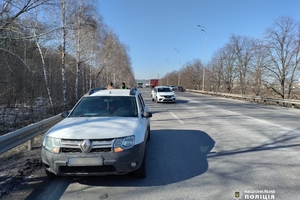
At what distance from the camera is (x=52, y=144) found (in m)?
3.63

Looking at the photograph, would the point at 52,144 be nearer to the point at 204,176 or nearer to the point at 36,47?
the point at 204,176

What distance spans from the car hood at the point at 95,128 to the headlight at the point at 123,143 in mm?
72

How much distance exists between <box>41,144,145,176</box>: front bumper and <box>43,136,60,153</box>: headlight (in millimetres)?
66

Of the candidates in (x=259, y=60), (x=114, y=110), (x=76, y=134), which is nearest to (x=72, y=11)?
(x=114, y=110)

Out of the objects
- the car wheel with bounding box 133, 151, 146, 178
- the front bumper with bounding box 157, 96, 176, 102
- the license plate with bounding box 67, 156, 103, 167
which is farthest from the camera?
the front bumper with bounding box 157, 96, 176, 102

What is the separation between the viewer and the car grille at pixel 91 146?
3.51m

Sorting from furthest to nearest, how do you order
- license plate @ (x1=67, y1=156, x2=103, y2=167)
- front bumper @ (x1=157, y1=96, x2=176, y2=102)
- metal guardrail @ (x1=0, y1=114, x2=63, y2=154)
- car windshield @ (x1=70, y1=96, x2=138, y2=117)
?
front bumper @ (x1=157, y1=96, x2=176, y2=102), car windshield @ (x1=70, y1=96, x2=138, y2=117), metal guardrail @ (x1=0, y1=114, x2=63, y2=154), license plate @ (x1=67, y1=156, x2=103, y2=167)

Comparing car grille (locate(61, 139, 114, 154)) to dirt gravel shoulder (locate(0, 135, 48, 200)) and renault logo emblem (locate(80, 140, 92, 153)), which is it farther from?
dirt gravel shoulder (locate(0, 135, 48, 200))

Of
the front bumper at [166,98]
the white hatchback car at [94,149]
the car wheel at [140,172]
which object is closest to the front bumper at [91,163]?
the white hatchback car at [94,149]

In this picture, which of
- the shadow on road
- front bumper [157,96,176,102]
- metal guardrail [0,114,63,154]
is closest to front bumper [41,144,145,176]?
the shadow on road

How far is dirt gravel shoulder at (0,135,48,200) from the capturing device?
11.5 feet

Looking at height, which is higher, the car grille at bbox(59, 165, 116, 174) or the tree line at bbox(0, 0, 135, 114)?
the tree line at bbox(0, 0, 135, 114)

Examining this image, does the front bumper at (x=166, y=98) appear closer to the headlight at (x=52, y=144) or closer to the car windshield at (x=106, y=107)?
the car windshield at (x=106, y=107)

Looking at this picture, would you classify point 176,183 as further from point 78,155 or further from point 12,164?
point 12,164
